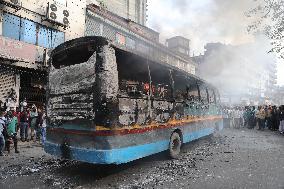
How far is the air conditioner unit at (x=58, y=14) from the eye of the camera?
16638mm

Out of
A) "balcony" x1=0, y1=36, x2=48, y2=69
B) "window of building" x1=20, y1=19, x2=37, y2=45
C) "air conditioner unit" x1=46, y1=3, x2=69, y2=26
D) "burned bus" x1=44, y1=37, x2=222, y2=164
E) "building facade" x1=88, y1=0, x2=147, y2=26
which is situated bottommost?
"burned bus" x1=44, y1=37, x2=222, y2=164

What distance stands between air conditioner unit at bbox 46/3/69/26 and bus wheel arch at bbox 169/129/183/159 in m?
11.9

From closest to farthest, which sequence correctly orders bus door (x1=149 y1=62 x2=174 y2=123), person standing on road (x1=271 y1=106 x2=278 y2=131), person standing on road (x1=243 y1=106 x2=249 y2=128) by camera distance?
bus door (x1=149 y1=62 x2=174 y2=123)
person standing on road (x1=271 y1=106 x2=278 y2=131)
person standing on road (x1=243 y1=106 x2=249 y2=128)

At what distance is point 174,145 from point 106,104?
3.61 meters

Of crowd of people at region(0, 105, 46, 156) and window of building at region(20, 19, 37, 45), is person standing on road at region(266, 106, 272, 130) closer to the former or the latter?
crowd of people at region(0, 105, 46, 156)

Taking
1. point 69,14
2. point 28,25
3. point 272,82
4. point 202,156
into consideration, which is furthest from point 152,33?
point 272,82

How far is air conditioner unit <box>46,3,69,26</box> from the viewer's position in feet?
54.6

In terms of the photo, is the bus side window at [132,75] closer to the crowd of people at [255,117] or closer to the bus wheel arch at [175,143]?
the bus wheel arch at [175,143]

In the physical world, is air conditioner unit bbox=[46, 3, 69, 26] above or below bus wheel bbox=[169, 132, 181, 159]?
above

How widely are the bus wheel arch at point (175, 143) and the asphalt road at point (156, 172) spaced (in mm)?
232

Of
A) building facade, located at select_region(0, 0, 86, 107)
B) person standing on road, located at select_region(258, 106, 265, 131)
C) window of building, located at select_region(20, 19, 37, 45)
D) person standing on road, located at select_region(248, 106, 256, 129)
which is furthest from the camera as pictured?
person standing on road, located at select_region(248, 106, 256, 129)

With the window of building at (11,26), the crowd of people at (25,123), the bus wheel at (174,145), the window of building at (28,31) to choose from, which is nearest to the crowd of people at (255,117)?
the bus wheel at (174,145)

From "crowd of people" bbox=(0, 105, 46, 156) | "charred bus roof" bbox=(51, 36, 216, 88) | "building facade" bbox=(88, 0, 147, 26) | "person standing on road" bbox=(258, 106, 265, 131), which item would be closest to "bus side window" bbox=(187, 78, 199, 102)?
"charred bus roof" bbox=(51, 36, 216, 88)

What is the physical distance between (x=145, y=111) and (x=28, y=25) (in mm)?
12364
